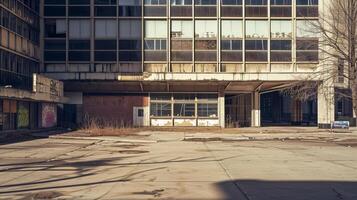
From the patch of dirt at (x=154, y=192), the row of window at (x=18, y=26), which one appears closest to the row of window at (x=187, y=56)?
the row of window at (x=18, y=26)

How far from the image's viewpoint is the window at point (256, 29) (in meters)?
53.5

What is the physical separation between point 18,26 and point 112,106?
1557 centimetres

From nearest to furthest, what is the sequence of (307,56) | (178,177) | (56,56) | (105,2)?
(178,177) < (307,56) < (56,56) < (105,2)

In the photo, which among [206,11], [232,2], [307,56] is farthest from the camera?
[232,2]

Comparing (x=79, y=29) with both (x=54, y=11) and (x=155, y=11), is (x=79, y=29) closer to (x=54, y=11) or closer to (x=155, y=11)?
(x=54, y=11)

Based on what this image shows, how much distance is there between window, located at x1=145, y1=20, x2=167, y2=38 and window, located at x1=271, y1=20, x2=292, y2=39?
37.5 feet

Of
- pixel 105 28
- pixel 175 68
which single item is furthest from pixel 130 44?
pixel 175 68

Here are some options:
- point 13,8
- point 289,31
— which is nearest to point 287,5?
point 289,31

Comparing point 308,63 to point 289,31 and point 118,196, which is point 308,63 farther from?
point 118,196

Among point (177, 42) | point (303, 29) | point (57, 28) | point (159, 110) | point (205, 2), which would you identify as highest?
point (205, 2)

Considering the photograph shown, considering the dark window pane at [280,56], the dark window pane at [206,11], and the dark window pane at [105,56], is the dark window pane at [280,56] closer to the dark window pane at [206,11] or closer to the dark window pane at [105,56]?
the dark window pane at [206,11]

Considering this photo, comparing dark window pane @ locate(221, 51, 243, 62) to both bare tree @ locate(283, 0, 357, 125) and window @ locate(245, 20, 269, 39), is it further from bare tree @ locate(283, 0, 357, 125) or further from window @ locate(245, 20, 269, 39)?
bare tree @ locate(283, 0, 357, 125)

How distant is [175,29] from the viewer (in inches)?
2120

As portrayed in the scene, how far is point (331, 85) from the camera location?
47844 millimetres
